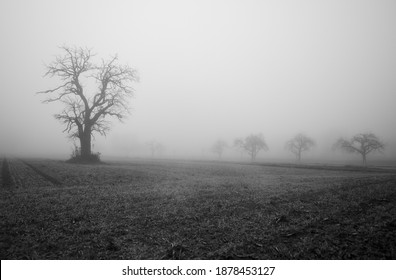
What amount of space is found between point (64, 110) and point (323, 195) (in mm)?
38006

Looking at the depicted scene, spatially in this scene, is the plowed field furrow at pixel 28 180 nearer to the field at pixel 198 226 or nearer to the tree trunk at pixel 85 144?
the field at pixel 198 226

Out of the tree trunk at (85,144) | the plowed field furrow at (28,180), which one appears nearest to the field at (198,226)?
the plowed field furrow at (28,180)

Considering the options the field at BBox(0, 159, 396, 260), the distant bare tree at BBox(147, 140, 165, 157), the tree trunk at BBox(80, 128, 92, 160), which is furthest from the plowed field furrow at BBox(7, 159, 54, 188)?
the distant bare tree at BBox(147, 140, 165, 157)

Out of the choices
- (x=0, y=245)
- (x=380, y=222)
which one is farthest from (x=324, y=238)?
(x=0, y=245)

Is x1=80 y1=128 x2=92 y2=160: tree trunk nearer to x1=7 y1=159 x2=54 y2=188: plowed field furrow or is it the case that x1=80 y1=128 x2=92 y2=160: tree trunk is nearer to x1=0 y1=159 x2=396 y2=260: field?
x1=7 y1=159 x2=54 y2=188: plowed field furrow

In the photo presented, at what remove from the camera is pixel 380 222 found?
7523 millimetres

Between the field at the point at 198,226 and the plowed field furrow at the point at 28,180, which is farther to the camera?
the plowed field furrow at the point at 28,180

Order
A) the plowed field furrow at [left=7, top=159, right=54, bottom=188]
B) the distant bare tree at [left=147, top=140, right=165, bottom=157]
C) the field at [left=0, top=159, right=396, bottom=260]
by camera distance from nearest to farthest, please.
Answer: the field at [left=0, top=159, right=396, bottom=260], the plowed field furrow at [left=7, top=159, right=54, bottom=188], the distant bare tree at [left=147, top=140, right=165, bottom=157]

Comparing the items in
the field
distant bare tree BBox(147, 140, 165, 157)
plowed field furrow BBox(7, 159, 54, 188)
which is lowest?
the field

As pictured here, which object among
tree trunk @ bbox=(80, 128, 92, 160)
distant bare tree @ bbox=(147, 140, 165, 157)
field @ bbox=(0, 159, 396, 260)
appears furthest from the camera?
distant bare tree @ bbox=(147, 140, 165, 157)

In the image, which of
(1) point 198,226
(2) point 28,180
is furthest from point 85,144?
(1) point 198,226

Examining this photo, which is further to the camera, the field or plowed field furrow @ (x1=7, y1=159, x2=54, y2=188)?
plowed field furrow @ (x1=7, y1=159, x2=54, y2=188)

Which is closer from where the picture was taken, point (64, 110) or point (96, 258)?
point (96, 258)
